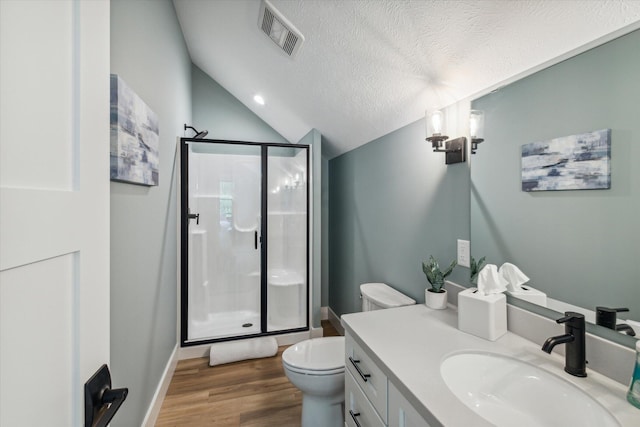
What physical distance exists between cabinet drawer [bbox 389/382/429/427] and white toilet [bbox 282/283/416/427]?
66 cm

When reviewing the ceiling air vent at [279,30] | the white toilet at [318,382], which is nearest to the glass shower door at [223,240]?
the ceiling air vent at [279,30]

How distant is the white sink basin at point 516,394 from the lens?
0.77 m

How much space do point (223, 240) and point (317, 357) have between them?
1.49m

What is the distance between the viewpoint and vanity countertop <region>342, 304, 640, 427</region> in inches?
28.3

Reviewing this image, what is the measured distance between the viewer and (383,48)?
144 centimetres

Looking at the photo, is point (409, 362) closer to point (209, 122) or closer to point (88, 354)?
point (88, 354)

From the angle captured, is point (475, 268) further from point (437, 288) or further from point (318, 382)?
point (318, 382)

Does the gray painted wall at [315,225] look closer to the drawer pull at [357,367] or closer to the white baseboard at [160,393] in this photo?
the white baseboard at [160,393]

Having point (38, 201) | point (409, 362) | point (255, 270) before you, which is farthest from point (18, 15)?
point (255, 270)

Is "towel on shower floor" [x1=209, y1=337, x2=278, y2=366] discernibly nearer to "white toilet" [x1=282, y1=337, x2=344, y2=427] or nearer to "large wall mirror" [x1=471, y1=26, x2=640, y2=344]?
"white toilet" [x1=282, y1=337, x2=344, y2=427]

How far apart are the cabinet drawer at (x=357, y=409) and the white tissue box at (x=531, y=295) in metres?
0.74

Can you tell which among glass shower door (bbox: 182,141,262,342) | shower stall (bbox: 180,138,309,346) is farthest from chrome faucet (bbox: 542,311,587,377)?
glass shower door (bbox: 182,141,262,342)

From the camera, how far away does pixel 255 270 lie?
2775mm

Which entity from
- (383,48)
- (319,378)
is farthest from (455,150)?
(319,378)
